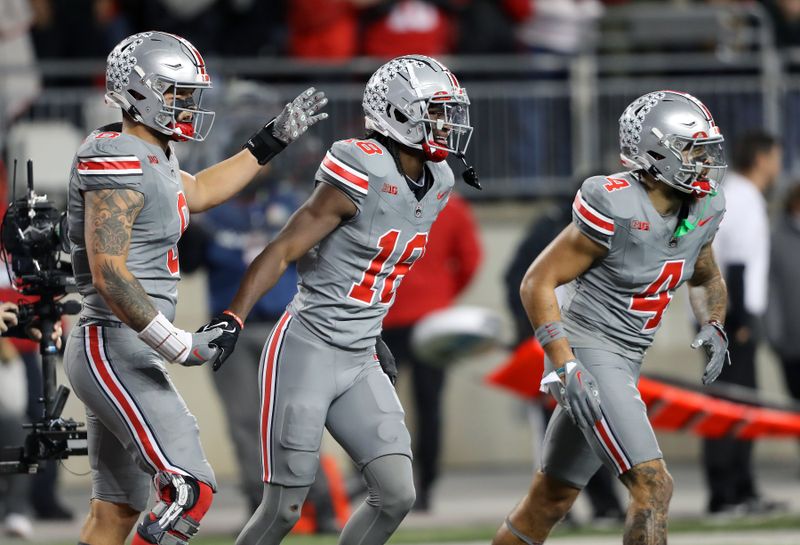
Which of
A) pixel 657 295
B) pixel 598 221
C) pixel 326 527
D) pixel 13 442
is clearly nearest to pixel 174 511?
pixel 598 221

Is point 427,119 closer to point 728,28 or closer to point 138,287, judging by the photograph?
point 138,287

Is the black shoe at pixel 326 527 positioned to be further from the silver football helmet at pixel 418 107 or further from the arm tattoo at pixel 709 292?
the silver football helmet at pixel 418 107

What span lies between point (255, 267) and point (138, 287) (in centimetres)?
55

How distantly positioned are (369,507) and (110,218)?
144cm

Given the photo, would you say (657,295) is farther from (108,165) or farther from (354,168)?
(108,165)

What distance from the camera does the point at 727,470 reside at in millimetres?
9859

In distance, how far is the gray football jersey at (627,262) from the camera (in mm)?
6414

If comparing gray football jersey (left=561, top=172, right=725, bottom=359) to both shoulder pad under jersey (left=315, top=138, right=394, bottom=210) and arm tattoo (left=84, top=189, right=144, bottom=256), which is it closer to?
shoulder pad under jersey (left=315, top=138, right=394, bottom=210)

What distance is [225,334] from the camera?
599 cm

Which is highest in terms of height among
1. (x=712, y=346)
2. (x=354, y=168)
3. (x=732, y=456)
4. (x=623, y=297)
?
(x=354, y=168)

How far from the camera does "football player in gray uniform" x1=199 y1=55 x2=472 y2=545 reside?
6219 mm

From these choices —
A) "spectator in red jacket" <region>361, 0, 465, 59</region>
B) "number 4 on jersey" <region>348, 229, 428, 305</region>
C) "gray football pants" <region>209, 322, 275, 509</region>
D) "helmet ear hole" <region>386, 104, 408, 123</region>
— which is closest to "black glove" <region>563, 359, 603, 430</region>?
"number 4 on jersey" <region>348, 229, 428, 305</region>

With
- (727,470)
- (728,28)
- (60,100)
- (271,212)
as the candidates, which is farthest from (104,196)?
(728,28)

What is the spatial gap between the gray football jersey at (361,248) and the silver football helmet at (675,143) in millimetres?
819
